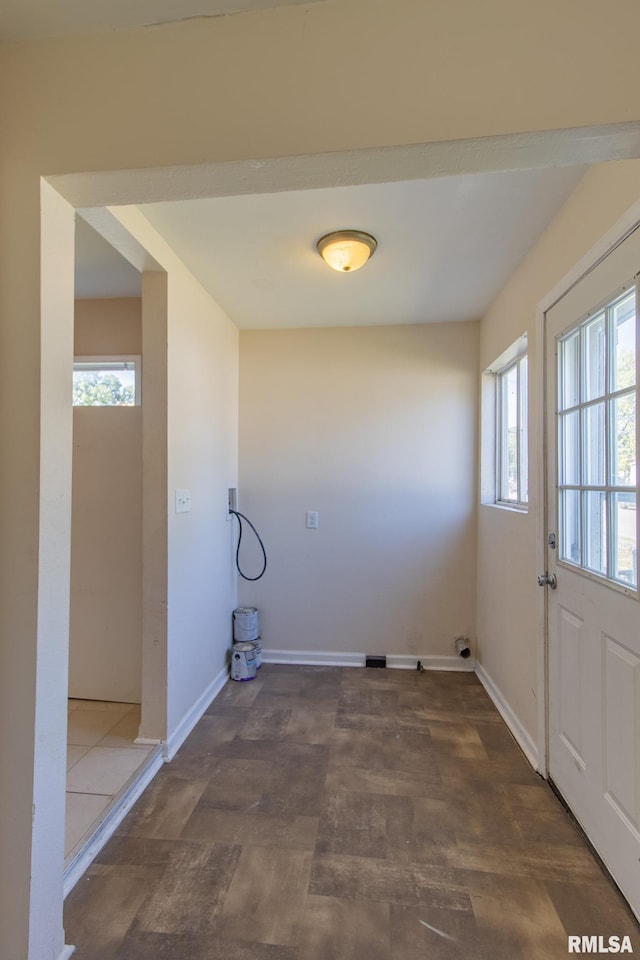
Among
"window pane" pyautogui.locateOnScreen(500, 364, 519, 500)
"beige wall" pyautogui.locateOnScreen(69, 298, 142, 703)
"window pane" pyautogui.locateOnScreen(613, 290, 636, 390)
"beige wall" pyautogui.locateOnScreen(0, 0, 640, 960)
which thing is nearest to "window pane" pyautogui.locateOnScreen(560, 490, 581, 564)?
"window pane" pyautogui.locateOnScreen(613, 290, 636, 390)

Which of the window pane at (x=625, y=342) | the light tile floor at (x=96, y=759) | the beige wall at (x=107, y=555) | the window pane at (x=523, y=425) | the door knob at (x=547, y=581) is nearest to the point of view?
the window pane at (x=625, y=342)

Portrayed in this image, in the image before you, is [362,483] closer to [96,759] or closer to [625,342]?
[625,342]

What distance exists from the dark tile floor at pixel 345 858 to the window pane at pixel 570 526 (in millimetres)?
1015

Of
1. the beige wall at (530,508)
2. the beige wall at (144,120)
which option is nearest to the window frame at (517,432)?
the beige wall at (530,508)

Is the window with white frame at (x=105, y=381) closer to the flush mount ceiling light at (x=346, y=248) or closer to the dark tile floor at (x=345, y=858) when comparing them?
the flush mount ceiling light at (x=346, y=248)

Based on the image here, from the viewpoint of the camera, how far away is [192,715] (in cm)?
232

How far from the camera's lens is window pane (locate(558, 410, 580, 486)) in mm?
1689

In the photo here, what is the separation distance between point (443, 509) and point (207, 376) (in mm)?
1813

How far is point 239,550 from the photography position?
125 inches

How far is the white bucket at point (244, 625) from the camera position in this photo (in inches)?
117

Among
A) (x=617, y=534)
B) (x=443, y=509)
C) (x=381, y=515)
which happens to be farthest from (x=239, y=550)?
(x=617, y=534)

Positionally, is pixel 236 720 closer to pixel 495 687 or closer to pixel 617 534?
pixel 495 687

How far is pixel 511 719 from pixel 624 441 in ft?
5.41

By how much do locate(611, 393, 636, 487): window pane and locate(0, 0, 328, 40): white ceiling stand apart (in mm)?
1358
